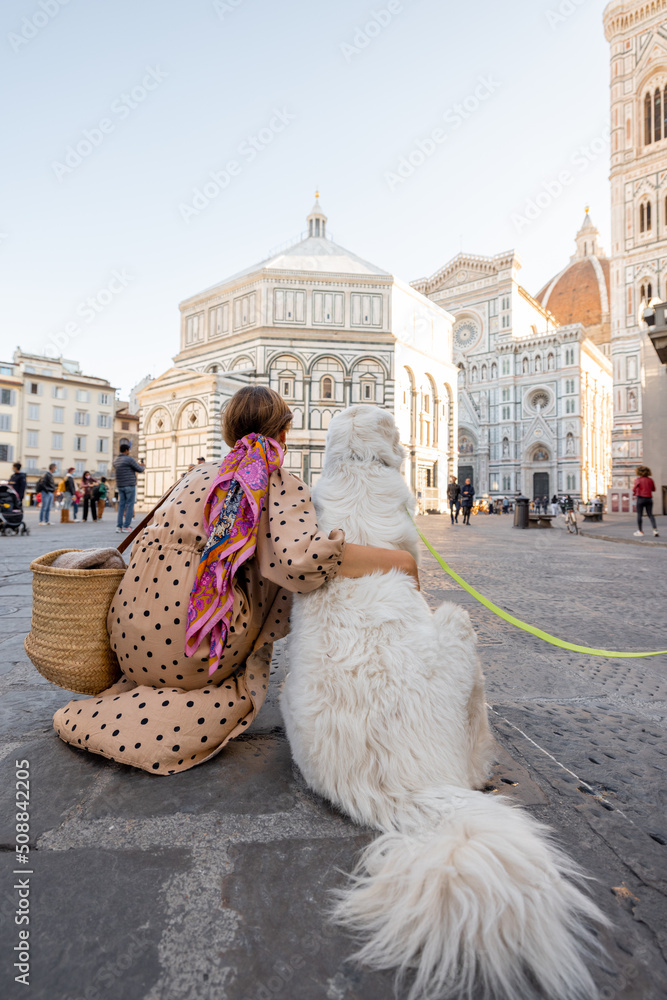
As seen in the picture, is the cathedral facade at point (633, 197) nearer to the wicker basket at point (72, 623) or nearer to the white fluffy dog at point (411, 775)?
the white fluffy dog at point (411, 775)

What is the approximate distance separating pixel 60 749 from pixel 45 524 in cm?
1286

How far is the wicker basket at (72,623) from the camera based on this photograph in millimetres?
1410

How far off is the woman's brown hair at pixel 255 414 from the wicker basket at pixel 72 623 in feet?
1.80

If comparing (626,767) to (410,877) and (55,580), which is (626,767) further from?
(55,580)

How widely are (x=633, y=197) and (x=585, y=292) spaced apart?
1307 inches

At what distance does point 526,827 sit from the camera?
93cm

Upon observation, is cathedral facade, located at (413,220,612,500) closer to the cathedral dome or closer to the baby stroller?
the cathedral dome

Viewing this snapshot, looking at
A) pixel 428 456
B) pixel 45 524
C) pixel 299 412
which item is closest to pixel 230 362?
pixel 299 412

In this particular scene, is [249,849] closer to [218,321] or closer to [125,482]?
[125,482]

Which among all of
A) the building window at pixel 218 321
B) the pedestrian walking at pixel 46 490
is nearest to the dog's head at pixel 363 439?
the pedestrian walking at pixel 46 490

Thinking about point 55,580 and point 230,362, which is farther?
point 230,362

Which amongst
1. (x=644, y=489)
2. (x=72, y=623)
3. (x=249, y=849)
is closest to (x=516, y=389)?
(x=644, y=489)

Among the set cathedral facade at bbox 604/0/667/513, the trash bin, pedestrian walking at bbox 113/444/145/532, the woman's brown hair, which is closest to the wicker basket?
the woman's brown hair

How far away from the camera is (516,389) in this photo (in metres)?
41.1
